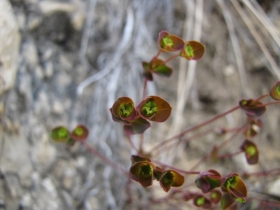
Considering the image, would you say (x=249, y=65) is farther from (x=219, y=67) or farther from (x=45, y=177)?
(x=45, y=177)

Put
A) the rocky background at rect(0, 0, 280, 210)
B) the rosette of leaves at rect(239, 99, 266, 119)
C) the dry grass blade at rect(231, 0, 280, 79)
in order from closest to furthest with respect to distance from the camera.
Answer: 1. the rosette of leaves at rect(239, 99, 266, 119)
2. the rocky background at rect(0, 0, 280, 210)
3. the dry grass blade at rect(231, 0, 280, 79)

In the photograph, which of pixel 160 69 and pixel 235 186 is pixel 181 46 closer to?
pixel 160 69

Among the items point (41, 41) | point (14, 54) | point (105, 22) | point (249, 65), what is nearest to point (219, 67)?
point (249, 65)

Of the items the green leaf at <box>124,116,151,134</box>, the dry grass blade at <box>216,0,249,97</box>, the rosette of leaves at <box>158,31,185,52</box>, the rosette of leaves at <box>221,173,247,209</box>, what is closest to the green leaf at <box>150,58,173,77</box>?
the rosette of leaves at <box>158,31,185,52</box>

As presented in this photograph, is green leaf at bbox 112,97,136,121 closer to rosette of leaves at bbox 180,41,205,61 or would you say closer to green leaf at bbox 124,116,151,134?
green leaf at bbox 124,116,151,134

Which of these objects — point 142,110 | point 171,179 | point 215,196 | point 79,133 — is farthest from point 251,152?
point 79,133
